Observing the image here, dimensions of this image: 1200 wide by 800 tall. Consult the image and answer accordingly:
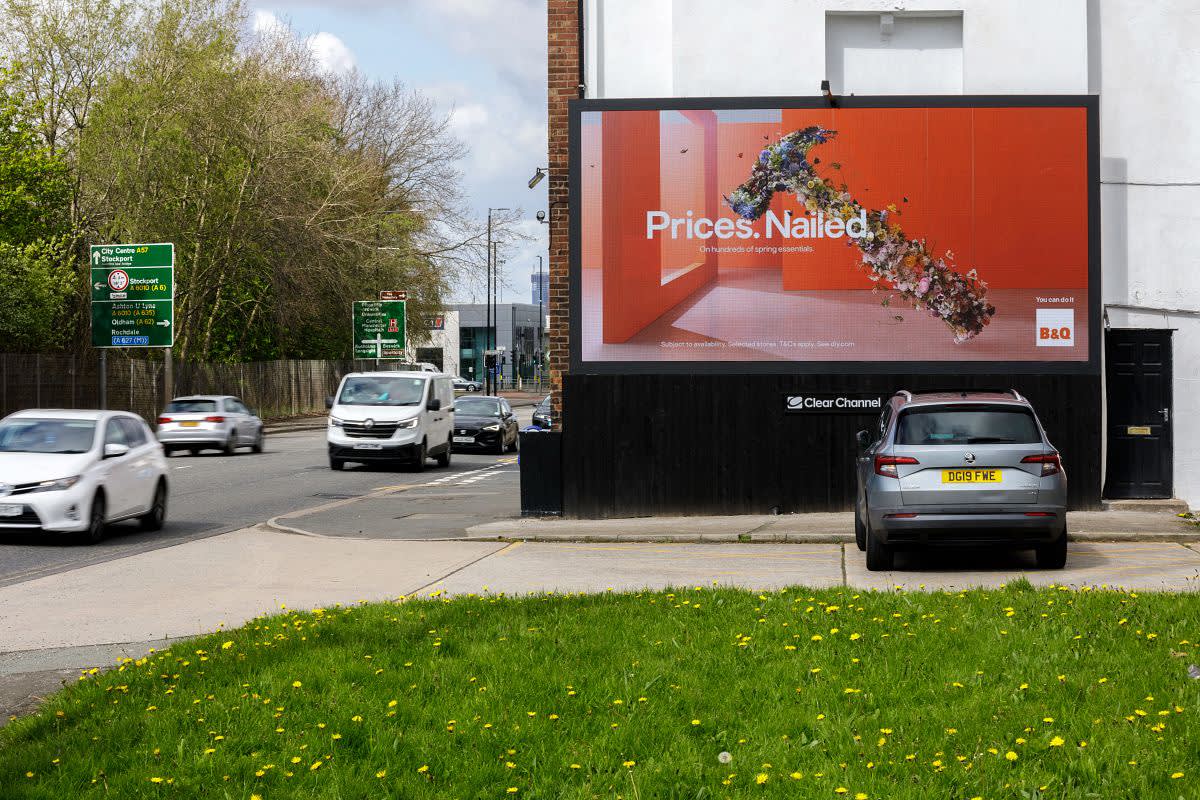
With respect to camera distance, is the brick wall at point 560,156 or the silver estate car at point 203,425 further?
the silver estate car at point 203,425

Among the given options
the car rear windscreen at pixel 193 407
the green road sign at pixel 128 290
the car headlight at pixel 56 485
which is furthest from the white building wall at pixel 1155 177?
the green road sign at pixel 128 290

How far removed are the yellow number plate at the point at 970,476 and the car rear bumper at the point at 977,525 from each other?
26 centimetres

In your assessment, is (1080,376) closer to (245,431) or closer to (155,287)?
(245,431)

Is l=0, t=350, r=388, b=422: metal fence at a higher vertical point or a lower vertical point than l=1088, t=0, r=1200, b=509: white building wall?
lower

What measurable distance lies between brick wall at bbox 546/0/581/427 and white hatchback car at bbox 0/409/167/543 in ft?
17.0

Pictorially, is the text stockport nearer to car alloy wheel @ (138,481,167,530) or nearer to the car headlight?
car alloy wheel @ (138,481,167,530)

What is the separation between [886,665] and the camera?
7445 mm

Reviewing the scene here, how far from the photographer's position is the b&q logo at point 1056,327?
58.8 feet

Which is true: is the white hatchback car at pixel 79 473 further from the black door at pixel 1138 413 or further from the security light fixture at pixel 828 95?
the black door at pixel 1138 413

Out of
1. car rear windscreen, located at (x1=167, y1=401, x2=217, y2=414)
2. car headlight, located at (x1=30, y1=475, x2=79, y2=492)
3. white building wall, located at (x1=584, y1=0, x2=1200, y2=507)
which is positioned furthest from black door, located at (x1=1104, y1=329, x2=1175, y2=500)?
car rear windscreen, located at (x1=167, y1=401, x2=217, y2=414)

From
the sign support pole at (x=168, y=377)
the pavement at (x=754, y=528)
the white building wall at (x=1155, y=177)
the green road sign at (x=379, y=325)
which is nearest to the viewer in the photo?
the pavement at (x=754, y=528)

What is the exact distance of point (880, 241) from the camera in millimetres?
18094

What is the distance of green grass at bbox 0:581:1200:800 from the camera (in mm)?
5516

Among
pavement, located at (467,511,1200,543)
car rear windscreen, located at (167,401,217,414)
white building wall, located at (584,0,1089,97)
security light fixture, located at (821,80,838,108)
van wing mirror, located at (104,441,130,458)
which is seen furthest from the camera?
car rear windscreen, located at (167,401,217,414)
